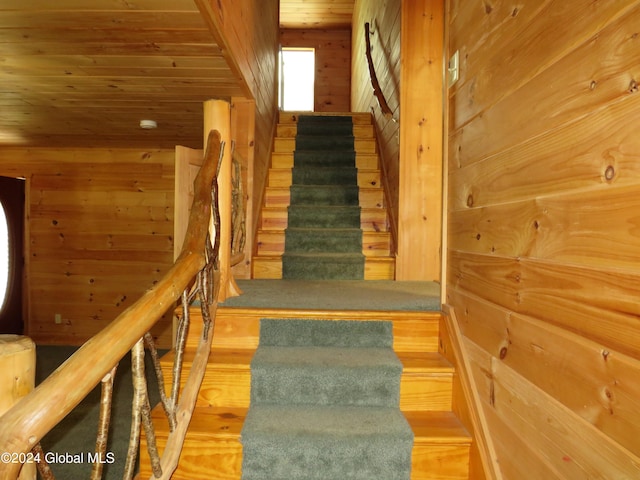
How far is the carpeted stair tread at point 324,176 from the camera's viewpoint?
12.8ft

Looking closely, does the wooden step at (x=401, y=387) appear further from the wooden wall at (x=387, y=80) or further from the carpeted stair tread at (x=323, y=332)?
the wooden wall at (x=387, y=80)

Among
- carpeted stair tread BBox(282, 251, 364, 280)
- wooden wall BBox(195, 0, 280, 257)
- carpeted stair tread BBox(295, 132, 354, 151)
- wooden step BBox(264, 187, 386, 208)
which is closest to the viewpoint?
wooden wall BBox(195, 0, 280, 257)

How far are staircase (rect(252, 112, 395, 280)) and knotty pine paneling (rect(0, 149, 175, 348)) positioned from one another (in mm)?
1425

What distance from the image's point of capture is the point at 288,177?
3887 millimetres

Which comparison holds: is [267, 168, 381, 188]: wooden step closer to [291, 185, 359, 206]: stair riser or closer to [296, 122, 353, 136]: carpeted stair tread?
[291, 185, 359, 206]: stair riser

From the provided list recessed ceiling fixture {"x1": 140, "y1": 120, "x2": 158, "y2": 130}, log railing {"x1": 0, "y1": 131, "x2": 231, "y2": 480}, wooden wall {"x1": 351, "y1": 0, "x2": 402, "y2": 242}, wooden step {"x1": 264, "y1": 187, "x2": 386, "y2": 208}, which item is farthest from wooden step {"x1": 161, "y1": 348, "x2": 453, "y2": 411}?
recessed ceiling fixture {"x1": 140, "y1": 120, "x2": 158, "y2": 130}

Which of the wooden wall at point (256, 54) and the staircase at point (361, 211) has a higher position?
the wooden wall at point (256, 54)

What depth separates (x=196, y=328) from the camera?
6.40 ft

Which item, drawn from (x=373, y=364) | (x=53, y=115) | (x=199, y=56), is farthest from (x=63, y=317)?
(x=373, y=364)

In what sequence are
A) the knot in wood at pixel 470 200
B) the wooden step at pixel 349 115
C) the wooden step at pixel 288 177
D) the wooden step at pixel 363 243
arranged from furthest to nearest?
the wooden step at pixel 349 115 < the wooden step at pixel 288 177 < the wooden step at pixel 363 243 < the knot in wood at pixel 470 200

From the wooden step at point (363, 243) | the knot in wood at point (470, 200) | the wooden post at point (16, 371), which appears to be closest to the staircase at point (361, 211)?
the wooden step at point (363, 243)

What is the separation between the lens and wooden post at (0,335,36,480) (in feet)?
2.26

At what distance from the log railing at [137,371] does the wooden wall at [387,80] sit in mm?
1828

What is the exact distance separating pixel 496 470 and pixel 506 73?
132 cm
